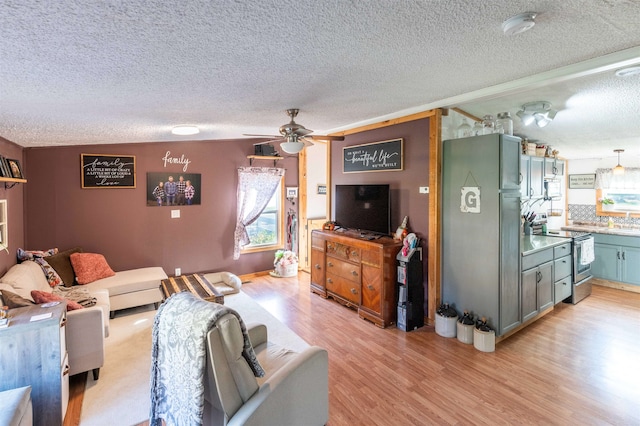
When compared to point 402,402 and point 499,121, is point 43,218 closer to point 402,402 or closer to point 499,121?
point 402,402

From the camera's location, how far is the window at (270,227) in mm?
5934

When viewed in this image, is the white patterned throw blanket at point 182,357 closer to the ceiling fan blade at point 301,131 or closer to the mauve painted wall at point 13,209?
the ceiling fan blade at point 301,131

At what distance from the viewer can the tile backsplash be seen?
18.1 ft

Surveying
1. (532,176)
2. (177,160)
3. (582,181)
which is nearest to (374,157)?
(532,176)

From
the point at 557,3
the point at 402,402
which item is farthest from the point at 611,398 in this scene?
the point at 557,3

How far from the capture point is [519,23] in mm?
1464

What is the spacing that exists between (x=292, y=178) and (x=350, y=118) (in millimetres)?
2481

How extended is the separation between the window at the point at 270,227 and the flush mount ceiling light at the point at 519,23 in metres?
4.76

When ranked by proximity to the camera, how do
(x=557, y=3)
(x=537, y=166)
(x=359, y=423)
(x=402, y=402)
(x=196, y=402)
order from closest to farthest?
(x=557, y=3) < (x=196, y=402) < (x=359, y=423) < (x=402, y=402) < (x=537, y=166)

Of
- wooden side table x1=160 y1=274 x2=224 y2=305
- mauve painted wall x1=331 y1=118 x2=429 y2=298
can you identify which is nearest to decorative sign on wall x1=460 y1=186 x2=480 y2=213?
mauve painted wall x1=331 y1=118 x2=429 y2=298

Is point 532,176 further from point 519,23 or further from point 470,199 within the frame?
point 519,23

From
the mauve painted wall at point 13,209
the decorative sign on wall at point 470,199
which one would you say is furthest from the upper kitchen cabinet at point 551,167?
the mauve painted wall at point 13,209

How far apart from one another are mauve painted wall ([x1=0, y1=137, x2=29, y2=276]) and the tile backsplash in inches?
333

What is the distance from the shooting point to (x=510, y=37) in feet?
5.54
